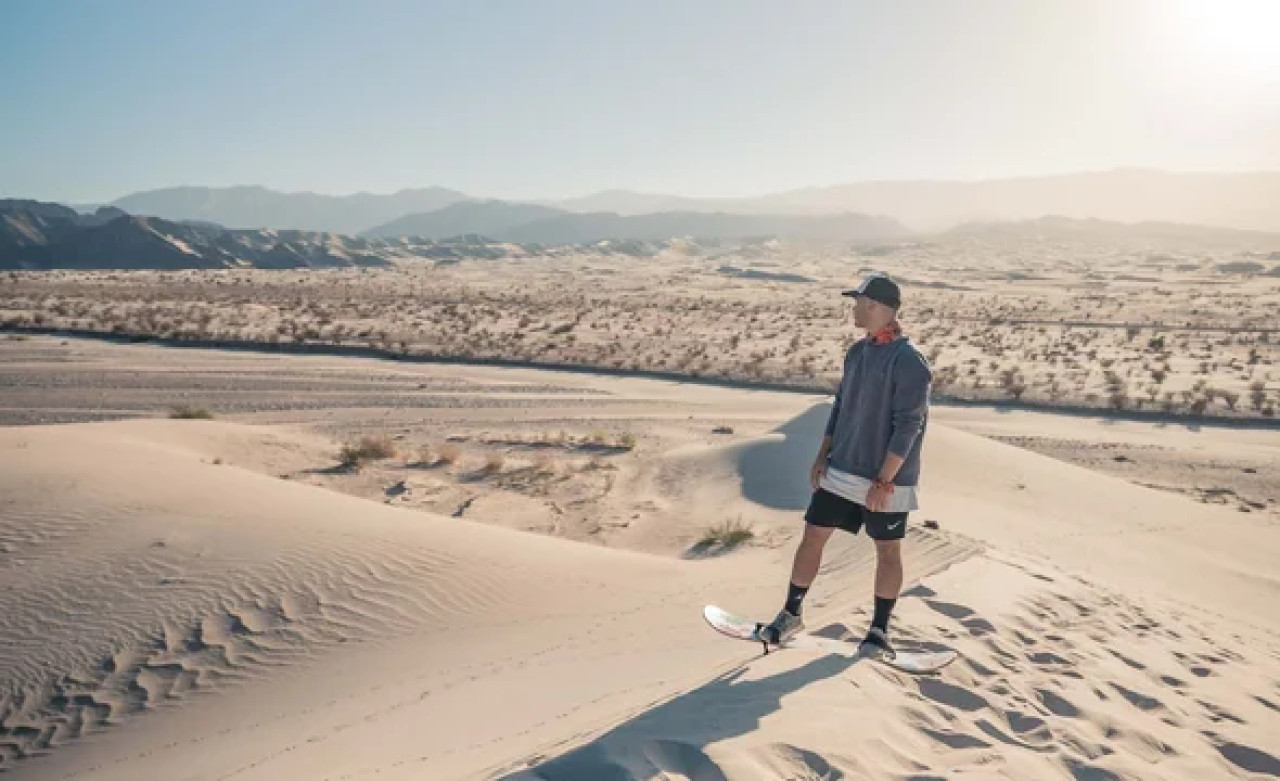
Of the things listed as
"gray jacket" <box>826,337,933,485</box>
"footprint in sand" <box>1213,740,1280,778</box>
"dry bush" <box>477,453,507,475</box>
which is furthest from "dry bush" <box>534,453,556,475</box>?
"footprint in sand" <box>1213,740,1280,778</box>

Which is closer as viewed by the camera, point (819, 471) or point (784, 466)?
point (819, 471)

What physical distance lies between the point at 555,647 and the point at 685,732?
7.58ft

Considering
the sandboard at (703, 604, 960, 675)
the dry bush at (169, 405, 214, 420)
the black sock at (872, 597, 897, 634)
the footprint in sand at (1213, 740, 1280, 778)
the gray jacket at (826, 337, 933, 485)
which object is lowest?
the dry bush at (169, 405, 214, 420)

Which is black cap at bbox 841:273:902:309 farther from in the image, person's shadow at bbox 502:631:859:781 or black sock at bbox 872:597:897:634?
person's shadow at bbox 502:631:859:781

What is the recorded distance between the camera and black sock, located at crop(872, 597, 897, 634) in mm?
4512

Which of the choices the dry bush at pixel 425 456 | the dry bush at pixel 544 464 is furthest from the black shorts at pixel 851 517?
the dry bush at pixel 425 456

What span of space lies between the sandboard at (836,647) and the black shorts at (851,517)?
2.25 feet

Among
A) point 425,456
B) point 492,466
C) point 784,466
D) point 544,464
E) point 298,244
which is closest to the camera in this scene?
point 784,466

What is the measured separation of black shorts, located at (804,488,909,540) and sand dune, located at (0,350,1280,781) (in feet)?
2.43

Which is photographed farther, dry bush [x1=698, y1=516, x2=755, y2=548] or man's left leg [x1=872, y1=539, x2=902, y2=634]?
dry bush [x1=698, y1=516, x2=755, y2=548]

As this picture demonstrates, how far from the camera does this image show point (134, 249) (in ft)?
250

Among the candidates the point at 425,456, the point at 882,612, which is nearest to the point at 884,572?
the point at 882,612

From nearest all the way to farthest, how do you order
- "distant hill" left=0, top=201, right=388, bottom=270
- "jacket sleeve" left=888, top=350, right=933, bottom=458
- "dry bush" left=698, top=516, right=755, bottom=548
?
1. "jacket sleeve" left=888, top=350, right=933, bottom=458
2. "dry bush" left=698, top=516, right=755, bottom=548
3. "distant hill" left=0, top=201, right=388, bottom=270

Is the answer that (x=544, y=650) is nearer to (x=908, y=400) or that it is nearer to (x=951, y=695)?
(x=951, y=695)
